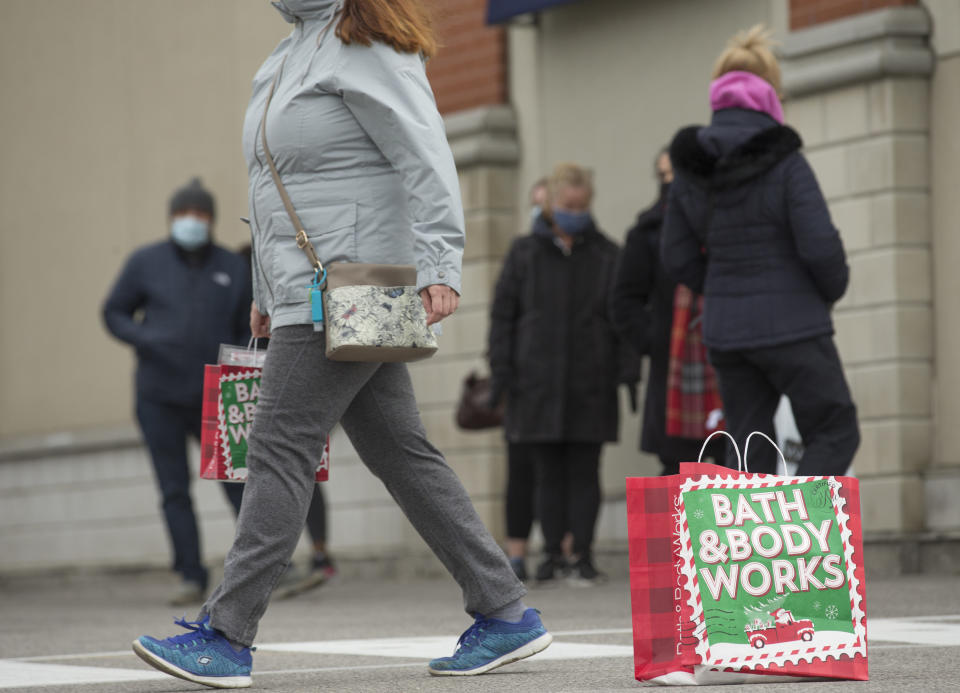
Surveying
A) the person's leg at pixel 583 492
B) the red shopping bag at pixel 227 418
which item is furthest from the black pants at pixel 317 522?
the red shopping bag at pixel 227 418

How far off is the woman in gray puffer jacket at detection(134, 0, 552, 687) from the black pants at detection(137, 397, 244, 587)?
475cm

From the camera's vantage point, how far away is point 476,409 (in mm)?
10617

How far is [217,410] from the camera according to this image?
5340mm

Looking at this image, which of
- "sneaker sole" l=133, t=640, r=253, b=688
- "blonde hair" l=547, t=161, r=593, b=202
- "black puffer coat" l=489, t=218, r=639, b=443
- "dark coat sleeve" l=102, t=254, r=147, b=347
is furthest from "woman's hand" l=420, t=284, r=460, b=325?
Result: "dark coat sleeve" l=102, t=254, r=147, b=347

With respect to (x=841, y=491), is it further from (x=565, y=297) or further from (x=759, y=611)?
(x=565, y=297)

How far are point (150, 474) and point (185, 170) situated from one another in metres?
2.41

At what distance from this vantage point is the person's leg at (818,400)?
623 cm

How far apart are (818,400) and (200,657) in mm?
2394

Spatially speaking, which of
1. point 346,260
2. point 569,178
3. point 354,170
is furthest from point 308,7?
point 569,178

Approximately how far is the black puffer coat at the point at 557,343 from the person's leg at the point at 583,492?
11cm

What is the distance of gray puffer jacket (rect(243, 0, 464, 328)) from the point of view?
478cm

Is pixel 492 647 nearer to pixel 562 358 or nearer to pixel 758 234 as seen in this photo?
pixel 758 234

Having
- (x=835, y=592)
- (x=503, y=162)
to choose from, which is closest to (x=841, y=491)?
(x=835, y=592)

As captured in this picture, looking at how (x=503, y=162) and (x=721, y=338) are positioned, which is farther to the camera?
(x=503, y=162)
